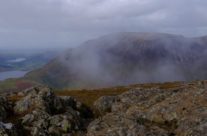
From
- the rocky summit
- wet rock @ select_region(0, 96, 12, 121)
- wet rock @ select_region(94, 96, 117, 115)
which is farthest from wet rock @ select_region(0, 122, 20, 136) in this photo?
wet rock @ select_region(94, 96, 117, 115)

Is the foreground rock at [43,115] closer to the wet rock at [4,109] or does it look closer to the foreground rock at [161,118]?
the wet rock at [4,109]

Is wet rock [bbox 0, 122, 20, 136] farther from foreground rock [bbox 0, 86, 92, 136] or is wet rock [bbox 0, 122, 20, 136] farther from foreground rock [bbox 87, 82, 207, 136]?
foreground rock [bbox 87, 82, 207, 136]

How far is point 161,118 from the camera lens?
34781 mm

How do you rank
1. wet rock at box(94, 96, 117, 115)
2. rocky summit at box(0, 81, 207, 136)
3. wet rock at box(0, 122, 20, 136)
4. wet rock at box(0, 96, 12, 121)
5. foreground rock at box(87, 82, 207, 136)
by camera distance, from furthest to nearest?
wet rock at box(94, 96, 117, 115) < wet rock at box(0, 96, 12, 121) < wet rock at box(0, 122, 20, 136) < rocky summit at box(0, 81, 207, 136) < foreground rock at box(87, 82, 207, 136)

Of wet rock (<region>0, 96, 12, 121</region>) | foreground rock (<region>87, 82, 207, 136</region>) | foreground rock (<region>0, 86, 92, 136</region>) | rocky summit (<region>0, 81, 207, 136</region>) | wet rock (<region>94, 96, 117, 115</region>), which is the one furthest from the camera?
wet rock (<region>94, 96, 117, 115</region>)

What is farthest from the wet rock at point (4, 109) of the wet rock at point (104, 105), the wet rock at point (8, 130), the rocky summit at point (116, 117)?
the wet rock at point (104, 105)

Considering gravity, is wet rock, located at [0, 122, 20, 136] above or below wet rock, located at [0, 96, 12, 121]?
below

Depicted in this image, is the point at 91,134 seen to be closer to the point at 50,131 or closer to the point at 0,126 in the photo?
the point at 50,131

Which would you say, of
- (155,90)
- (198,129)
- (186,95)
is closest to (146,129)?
(198,129)

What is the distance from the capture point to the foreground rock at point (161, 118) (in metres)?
29.9

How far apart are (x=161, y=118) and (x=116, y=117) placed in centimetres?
480


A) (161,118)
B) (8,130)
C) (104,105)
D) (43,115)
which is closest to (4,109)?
(43,115)

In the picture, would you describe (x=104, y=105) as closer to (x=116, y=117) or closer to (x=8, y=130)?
(x=116, y=117)

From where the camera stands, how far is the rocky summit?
30.5 m
